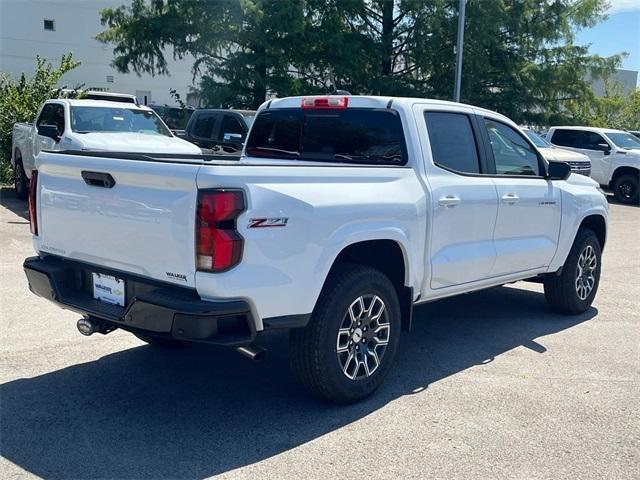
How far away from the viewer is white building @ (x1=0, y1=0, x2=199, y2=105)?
129 feet

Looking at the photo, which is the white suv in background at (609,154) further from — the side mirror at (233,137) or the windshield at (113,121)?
the windshield at (113,121)

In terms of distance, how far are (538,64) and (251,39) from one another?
11231mm

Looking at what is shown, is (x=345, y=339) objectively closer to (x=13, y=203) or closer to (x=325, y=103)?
(x=325, y=103)

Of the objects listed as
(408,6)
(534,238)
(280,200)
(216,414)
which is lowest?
(216,414)

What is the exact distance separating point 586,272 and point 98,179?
5013mm

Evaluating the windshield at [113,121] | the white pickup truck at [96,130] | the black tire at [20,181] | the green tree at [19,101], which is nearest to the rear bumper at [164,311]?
the white pickup truck at [96,130]

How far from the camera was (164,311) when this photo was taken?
3.85 metres

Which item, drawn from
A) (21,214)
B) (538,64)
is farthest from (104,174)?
(538,64)

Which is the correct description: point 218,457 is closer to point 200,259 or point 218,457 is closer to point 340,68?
A: point 200,259

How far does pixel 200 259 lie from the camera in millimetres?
3836

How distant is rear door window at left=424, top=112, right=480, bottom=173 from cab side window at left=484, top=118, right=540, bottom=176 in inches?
12.2

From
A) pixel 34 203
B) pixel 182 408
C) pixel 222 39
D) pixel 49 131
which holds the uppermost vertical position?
pixel 222 39

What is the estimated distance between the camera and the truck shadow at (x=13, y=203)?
41.1 feet

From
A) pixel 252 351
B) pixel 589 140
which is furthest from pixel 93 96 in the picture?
pixel 252 351
